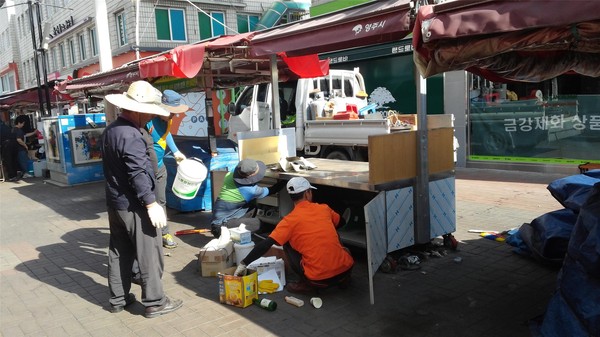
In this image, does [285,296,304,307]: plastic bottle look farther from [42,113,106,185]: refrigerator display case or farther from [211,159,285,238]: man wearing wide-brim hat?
[42,113,106,185]: refrigerator display case

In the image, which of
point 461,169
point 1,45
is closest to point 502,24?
point 461,169

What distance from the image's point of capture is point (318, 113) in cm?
1084

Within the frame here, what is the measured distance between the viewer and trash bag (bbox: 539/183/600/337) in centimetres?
293

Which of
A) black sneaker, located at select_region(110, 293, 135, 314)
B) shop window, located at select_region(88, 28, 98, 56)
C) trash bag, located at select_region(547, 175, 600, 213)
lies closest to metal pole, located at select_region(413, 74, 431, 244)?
trash bag, located at select_region(547, 175, 600, 213)

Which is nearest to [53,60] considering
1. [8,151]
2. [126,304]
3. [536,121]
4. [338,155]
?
[8,151]

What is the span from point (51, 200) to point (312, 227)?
8.18 metres

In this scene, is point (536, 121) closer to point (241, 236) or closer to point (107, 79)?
point (241, 236)

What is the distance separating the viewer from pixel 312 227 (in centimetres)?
426

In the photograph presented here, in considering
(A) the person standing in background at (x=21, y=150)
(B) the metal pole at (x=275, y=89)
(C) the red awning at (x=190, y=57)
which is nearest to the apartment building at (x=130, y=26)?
(A) the person standing in background at (x=21, y=150)

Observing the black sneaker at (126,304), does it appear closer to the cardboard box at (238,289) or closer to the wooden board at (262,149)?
the cardboard box at (238,289)

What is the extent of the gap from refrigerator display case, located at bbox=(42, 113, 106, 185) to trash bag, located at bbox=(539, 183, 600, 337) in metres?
11.1

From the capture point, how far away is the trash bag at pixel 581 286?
9.62ft

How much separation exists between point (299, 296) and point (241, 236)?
915 millimetres

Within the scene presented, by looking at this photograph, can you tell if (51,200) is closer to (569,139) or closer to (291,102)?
(291,102)
